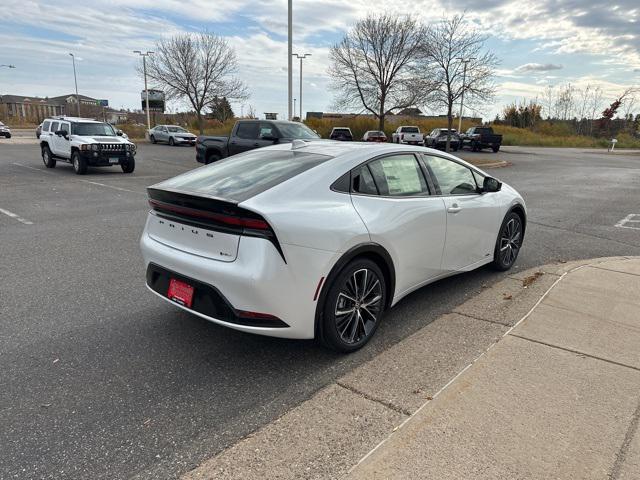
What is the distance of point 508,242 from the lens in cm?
555

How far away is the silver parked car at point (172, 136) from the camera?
37.8 metres

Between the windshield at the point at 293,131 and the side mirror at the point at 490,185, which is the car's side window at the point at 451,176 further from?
the windshield at the point at 293,131

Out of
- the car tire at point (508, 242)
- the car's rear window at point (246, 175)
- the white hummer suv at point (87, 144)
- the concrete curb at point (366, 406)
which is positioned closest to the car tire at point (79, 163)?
the white hummer suv at point (87, 144)

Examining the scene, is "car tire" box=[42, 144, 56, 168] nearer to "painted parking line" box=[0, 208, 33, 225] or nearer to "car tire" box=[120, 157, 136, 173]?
"car tire" box=[120, 157, 136, 173]

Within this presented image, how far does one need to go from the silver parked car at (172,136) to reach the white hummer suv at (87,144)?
69.0ft

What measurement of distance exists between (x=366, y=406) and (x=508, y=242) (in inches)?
137

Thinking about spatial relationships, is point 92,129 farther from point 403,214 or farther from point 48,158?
point 403,214

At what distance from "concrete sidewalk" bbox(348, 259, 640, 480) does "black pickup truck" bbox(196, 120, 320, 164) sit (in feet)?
38.1

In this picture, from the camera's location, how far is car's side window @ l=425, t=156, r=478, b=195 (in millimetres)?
4426

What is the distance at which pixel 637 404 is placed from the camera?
2834 mm

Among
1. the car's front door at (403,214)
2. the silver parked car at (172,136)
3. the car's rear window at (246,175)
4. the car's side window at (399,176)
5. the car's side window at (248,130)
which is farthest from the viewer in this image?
the silver parked car at (172,136)

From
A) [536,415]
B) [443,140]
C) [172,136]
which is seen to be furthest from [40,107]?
[536,415]

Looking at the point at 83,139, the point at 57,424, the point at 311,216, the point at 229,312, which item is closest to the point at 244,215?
the point at 311,216

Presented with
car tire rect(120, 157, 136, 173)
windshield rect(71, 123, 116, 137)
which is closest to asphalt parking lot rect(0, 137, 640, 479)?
car tire rect(120, 157, 136, 173)
